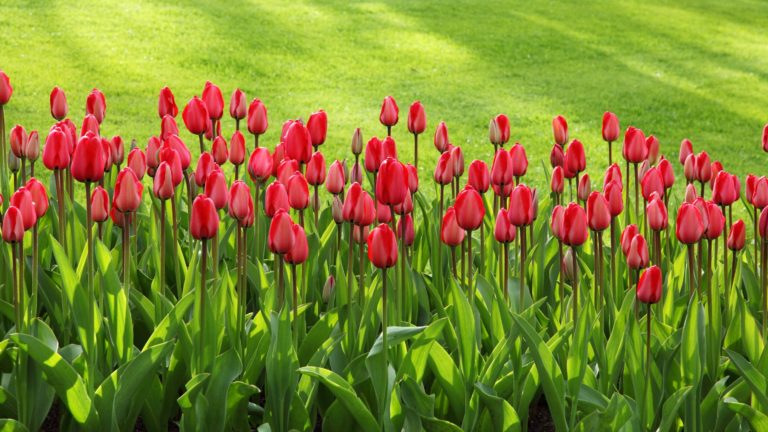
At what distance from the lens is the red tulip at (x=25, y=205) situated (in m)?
2.40

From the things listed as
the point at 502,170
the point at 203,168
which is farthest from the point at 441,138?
the point at 203,168

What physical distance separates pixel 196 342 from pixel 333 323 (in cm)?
36

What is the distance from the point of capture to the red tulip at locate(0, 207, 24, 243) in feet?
7.59

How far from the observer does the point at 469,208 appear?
2455 mm

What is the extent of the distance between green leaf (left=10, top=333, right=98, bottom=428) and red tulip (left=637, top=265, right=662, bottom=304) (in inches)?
47.4

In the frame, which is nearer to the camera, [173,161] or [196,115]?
[173,161]

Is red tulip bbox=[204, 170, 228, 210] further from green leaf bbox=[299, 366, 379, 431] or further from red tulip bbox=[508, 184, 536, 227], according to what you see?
red tulip bbox=[508, 184, 536, 227]

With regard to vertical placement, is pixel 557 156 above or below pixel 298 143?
below

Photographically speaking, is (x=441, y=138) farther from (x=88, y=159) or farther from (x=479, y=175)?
(x=88, y=159)

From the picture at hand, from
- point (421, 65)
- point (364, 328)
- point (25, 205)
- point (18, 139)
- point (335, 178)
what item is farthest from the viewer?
point (421, 65)

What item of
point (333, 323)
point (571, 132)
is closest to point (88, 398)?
point (333, 323)

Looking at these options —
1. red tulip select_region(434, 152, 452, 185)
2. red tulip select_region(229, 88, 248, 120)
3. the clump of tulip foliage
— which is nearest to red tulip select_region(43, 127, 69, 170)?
the clump of tulip foliage

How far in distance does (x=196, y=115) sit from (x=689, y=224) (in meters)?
1.47

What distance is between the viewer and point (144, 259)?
10.5 feet
